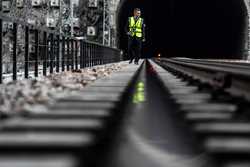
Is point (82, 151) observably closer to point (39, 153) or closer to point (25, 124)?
point (39, 153)

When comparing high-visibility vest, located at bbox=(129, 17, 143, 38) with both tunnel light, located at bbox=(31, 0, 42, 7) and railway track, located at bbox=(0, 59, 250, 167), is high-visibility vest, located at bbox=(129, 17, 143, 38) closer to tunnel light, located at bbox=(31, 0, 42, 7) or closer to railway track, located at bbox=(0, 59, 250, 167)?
railway track, located at bbox=(0, 59, 250, 167)

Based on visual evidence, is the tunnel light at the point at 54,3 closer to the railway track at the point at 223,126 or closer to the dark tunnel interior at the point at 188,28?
the dark tunnel interior at the point at 188,28

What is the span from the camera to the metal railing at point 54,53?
35.1 feet

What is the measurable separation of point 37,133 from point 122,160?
1.63 feet

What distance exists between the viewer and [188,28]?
172ft

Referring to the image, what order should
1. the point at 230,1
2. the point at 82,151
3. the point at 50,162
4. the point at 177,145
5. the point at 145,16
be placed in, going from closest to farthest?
the point at 50,162 < the point at 82,151 < the point at 177,145 < the point at 230,1 < the point at 145,16

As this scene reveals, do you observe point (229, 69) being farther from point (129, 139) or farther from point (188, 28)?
point (188, 28)

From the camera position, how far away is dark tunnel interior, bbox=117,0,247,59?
143 feet

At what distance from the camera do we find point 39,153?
6.27 feet

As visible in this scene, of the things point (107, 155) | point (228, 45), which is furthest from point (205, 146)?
point (228, 45)

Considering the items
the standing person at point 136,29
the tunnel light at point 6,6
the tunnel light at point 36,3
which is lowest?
the standing person at point 136,29

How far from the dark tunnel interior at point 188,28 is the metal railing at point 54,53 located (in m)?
11.2

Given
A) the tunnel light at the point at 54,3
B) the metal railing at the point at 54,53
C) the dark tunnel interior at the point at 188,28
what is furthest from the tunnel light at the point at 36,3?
the dark tunnel interior at the point at 188,28

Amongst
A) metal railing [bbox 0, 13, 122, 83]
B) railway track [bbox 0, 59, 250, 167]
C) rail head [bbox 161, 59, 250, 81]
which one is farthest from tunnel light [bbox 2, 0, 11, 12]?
railway track [bbox 0, 59, 250, 167]
